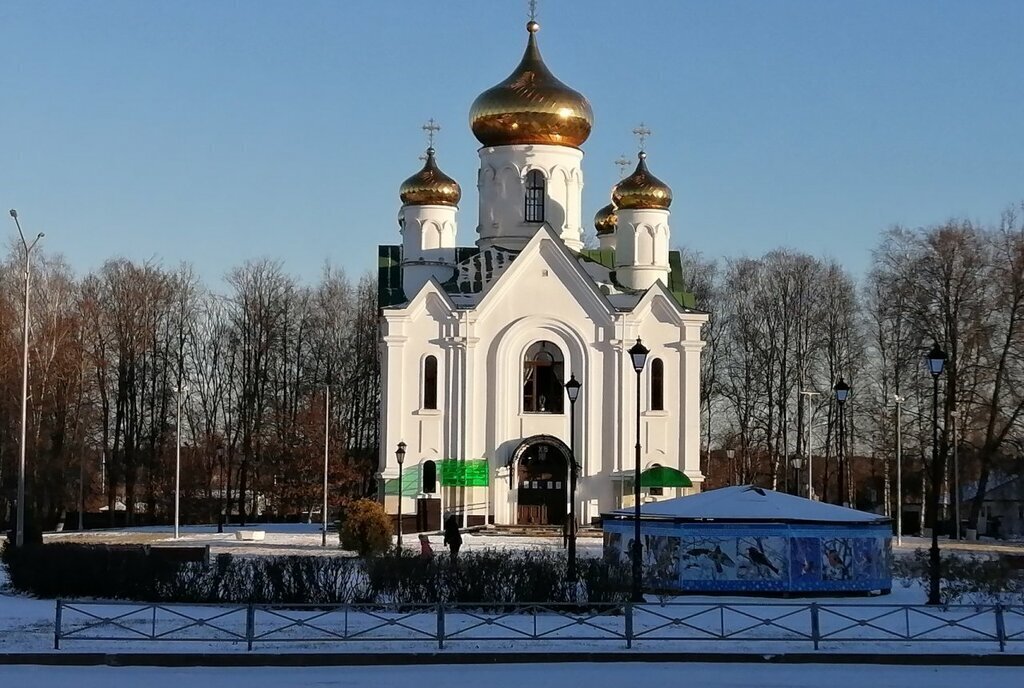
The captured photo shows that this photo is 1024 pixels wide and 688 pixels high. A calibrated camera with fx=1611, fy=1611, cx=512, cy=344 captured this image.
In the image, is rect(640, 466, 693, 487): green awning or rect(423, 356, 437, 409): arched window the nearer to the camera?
rect(640, 466, 693, 487): green awning

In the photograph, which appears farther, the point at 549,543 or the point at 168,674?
the point at 549,543

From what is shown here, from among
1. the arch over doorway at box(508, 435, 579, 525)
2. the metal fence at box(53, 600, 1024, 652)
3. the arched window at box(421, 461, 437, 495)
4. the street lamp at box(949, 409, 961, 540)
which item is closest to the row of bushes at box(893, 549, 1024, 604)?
the metal fence at box(53, 600, 1024, 652)

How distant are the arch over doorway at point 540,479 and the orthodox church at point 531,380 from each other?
4cm

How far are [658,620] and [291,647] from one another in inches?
204

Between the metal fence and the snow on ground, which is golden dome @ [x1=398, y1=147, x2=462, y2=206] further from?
the snow on ground

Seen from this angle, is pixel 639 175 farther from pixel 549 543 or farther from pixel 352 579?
pixel 352 579

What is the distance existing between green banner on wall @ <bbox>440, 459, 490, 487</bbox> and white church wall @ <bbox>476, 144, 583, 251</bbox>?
720 centimetres

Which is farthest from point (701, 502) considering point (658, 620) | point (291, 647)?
point (291, 647)

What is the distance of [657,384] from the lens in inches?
1897

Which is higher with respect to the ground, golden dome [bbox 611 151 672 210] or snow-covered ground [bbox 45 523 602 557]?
golden dome [bbox 611 151 672 210]

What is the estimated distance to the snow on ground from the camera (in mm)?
15617

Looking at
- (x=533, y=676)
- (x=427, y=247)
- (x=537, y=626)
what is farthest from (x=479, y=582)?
(x=427, y=247)

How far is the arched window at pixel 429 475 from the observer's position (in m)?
47.1

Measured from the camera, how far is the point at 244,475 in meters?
61.4
